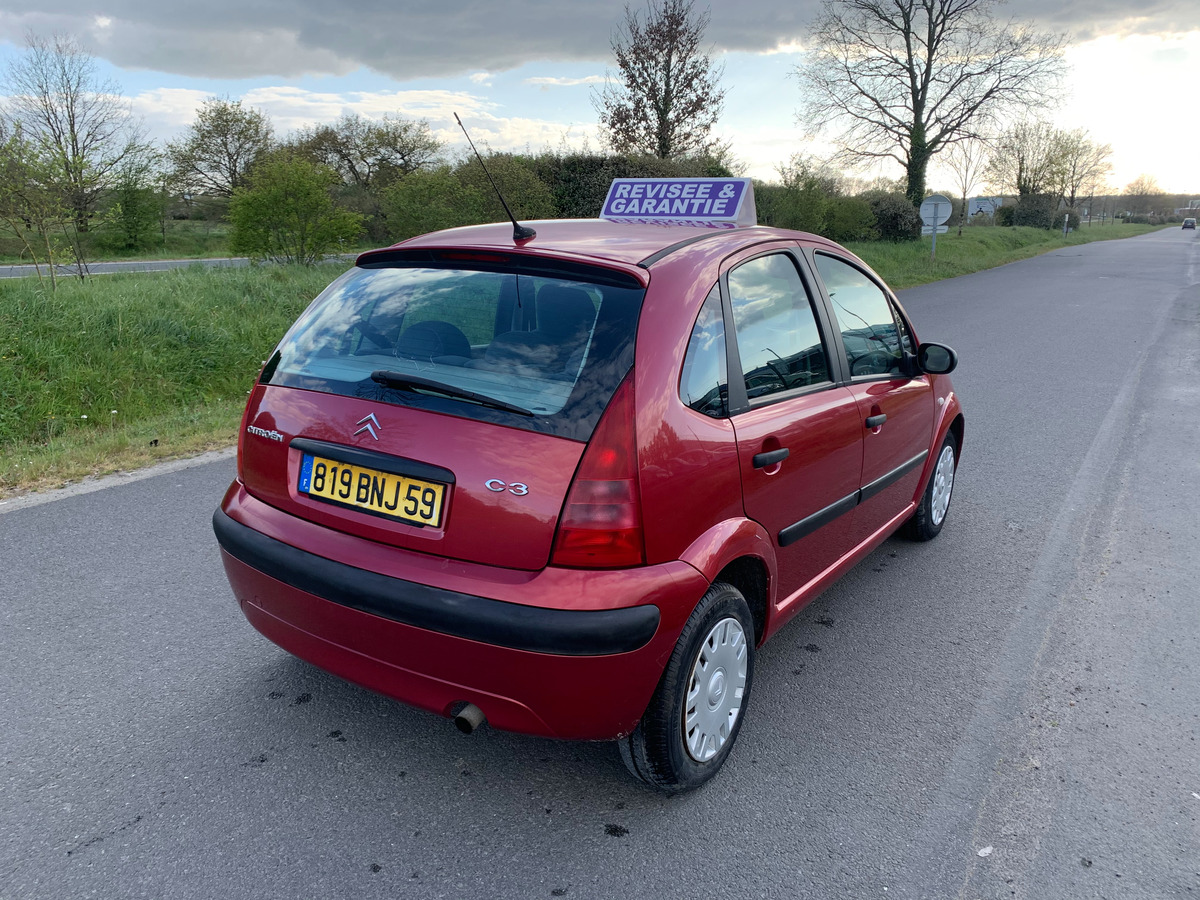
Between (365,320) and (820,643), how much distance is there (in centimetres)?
226

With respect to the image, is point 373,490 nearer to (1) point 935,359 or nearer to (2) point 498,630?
(2) point 498,630

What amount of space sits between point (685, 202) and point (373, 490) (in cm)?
215

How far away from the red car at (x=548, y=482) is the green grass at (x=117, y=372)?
3.66 metres

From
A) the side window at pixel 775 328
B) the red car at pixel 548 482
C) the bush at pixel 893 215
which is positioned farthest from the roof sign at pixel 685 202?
the bush at pixel 893 215

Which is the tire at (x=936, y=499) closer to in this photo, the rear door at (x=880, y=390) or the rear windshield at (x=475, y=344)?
the rear door at (x=880, y=390)

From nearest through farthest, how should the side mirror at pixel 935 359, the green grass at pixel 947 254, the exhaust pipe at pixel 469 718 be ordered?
the exhaust pipe at pixel 469 718
the side mirror at pixel 935 359
the green grass at pixel 947 254

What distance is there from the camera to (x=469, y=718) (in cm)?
221

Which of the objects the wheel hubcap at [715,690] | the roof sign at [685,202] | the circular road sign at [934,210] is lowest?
the wheel hubcap at [715,690]

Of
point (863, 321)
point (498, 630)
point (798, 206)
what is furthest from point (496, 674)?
point (798, 206)

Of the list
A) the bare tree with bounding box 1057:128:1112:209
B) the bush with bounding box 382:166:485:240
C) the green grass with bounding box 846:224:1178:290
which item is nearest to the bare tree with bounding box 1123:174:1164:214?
the bare tree with bounding box 1057:128:1112:209

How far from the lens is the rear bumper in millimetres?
2113

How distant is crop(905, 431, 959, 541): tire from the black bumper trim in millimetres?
2763

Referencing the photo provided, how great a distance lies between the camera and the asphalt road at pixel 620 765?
2209mm

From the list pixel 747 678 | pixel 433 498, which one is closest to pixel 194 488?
pixel 433 498
